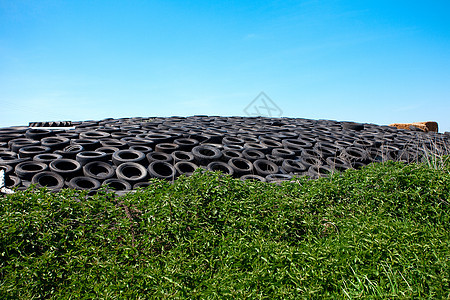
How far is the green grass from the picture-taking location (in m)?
3.18

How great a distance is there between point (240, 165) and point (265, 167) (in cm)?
67

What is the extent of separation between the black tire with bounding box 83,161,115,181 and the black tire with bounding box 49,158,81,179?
21 cm

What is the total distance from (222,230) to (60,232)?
A: 6.42ft

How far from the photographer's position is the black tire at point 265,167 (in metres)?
7.79

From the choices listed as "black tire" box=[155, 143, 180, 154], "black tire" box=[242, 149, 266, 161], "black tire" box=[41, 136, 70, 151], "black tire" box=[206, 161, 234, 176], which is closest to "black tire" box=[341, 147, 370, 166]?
"black tire" box=[242, 149, 266, 161]

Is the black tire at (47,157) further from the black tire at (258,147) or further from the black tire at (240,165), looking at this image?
the black tire at (258,147)

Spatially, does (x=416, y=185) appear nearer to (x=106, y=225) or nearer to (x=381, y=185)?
(x=381, y=185)

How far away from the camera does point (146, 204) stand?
4.12 metres

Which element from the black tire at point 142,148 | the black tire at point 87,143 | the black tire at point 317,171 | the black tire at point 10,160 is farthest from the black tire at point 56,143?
the black tire at point 317,171

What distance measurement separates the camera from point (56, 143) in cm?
909

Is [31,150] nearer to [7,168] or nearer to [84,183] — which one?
[7,168]

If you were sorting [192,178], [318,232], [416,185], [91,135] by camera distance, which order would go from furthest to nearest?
[91,135] < [416,185] < [192,178] < [318,232]

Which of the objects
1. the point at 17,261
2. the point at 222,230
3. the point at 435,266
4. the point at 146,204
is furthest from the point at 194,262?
the point at 435,266

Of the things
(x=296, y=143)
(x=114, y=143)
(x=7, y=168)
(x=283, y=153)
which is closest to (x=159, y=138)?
(x=114, y=143)
